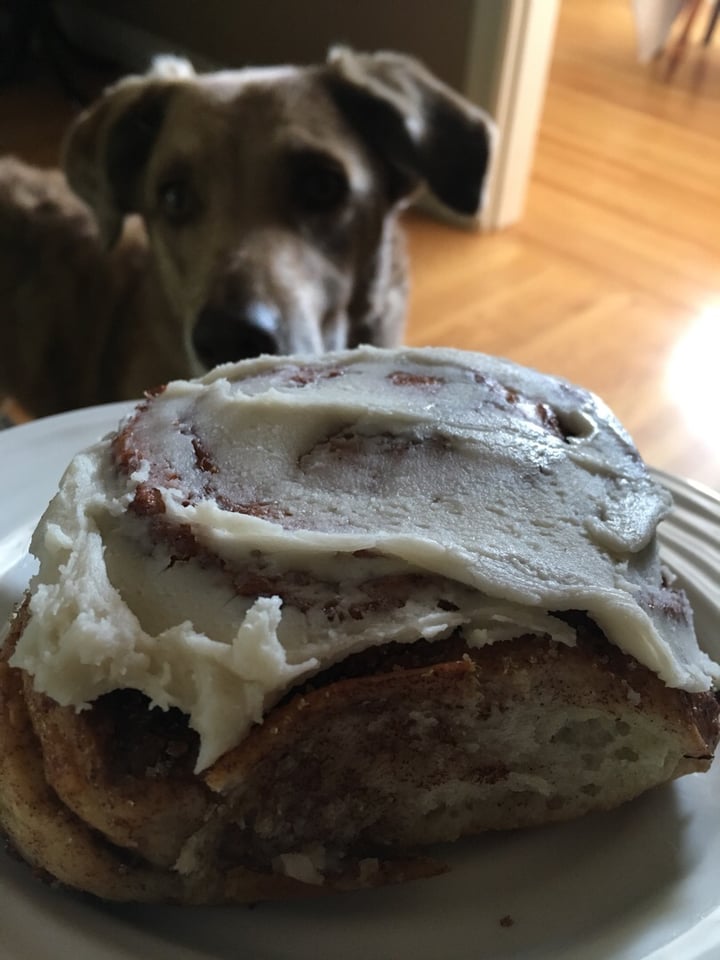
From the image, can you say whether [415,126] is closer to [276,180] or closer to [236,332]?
[276,180]

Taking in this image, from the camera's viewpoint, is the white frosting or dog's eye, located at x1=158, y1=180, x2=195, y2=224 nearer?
the white frosting

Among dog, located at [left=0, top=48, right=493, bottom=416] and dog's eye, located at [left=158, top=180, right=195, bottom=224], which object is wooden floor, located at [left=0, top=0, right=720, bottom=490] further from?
dog's eye, located at [left=158, top=180, right=195, bottom=224]

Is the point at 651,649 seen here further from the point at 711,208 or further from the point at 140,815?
the point at 711,208

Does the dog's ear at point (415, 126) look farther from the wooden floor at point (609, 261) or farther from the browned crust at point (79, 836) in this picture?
the browned crust at point (79, 836)

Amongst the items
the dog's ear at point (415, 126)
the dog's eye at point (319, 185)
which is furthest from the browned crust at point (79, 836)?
the dog's ear at point (415, 126)

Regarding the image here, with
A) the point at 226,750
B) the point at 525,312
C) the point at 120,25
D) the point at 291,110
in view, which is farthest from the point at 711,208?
the point at 226,750

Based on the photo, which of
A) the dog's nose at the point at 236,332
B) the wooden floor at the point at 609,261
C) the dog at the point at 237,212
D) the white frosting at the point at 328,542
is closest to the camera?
the white frosting at the point at 328,542

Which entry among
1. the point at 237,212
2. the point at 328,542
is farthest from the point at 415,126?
the point at 328,542

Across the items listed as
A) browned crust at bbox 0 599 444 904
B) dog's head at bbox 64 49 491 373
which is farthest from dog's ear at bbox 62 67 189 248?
browned crust at bbox 0 599 444 904
